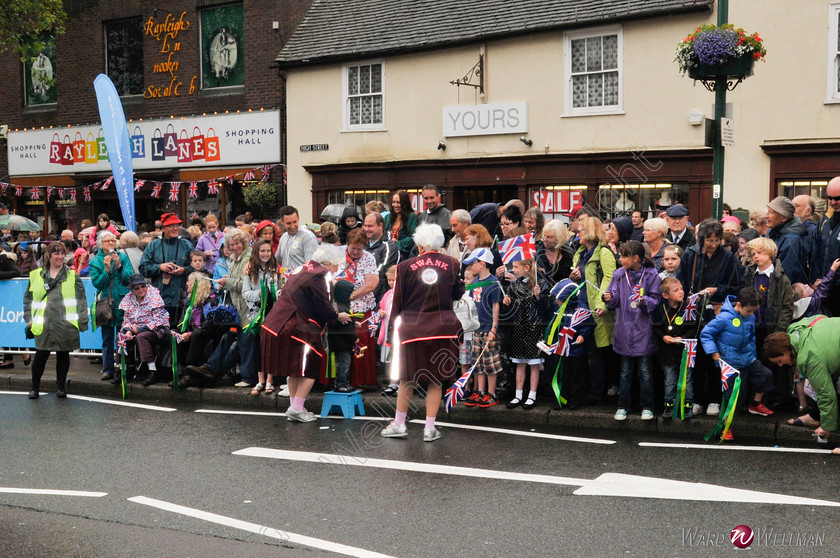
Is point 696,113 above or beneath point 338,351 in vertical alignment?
above

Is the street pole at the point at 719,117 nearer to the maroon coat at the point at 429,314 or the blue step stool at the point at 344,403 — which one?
the maroon coat at the point at 429,314

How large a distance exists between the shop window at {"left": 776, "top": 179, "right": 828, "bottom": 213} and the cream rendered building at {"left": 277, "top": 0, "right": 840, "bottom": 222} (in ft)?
0.08

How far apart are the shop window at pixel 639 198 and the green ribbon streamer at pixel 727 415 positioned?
31.3 feet

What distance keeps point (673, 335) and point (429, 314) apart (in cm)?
236

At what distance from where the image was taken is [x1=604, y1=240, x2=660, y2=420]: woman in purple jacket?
29.2 feet

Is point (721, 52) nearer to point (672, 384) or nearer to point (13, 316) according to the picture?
point (672, 384)

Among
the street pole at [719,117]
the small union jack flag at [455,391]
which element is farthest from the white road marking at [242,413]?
the street pole at [719,117]

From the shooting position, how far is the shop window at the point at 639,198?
1770 cm

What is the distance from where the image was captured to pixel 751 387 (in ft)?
28.9

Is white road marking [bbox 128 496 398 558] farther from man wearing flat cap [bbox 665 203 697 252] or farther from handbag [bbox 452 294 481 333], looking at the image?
man wearing flat cap [bbox 665 203 697 252]

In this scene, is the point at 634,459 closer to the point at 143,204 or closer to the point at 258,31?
the point at 258,31

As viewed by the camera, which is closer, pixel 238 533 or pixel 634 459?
pixel 238 533

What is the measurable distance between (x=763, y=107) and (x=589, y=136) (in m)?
3.36

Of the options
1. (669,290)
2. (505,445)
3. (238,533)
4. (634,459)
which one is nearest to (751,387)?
(669,290)
